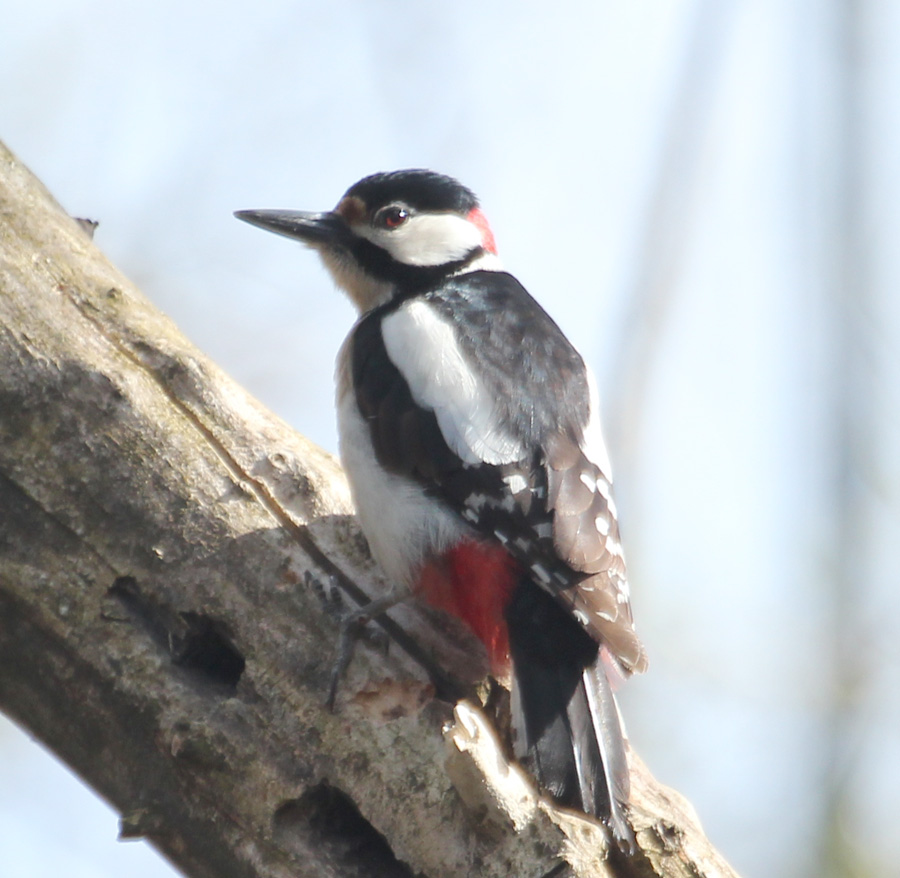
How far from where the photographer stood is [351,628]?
2777 millimetres

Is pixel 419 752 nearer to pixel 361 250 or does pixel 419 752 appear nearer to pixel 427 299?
pixel 427 299

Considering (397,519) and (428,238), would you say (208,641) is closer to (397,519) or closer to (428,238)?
(397,519)

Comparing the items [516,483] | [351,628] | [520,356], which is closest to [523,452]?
[516,483]

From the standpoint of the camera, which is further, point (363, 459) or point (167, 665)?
point (363, 459)

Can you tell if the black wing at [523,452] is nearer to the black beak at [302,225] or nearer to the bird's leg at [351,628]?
the bird's leg at [351,628]

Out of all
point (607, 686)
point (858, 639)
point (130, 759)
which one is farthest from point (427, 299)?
point (858, 639)

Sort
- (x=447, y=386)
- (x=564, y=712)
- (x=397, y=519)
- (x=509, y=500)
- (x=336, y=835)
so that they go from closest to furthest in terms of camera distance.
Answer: (x=336, y=835) → (x=564, y=712) → (x=509, y=500) → (x=397, y=519) → (x=447, y=386)

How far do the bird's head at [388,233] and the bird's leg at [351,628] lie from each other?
1.58 meters

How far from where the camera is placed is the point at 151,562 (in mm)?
2787

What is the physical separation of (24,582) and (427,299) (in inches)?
69.0

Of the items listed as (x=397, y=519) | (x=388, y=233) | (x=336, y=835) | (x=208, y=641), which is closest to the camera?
(x=336, y=835)

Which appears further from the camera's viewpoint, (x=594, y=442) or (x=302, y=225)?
(x=302, y=225)

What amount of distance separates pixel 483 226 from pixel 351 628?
7.72 ft

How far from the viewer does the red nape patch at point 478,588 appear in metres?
2.90
